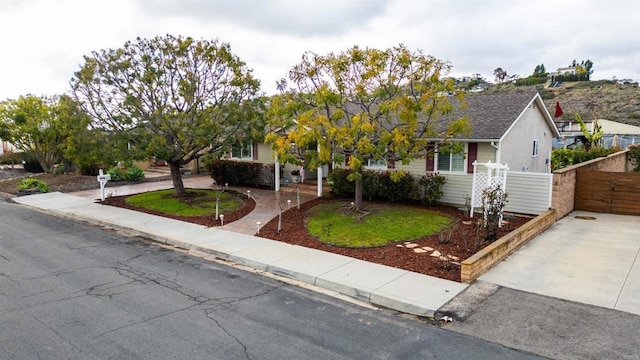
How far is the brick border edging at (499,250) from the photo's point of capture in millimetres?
8250

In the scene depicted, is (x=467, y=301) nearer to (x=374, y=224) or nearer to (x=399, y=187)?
(x=374, y=224)

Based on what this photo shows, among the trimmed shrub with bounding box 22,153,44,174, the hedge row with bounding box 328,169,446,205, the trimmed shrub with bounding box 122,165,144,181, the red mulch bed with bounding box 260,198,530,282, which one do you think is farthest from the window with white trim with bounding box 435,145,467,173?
the trimmed shrub with bounding box 22,153,44,174

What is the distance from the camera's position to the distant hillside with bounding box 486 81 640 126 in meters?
59.7

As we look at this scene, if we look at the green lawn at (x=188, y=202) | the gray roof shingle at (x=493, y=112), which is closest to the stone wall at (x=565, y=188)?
the gray roof shingle at (x=493, y=112)

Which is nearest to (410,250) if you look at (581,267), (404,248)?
(404,248)

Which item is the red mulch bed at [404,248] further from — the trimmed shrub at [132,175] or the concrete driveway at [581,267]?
the trimmed shrub at [132,175]

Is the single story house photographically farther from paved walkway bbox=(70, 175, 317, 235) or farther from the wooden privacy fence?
the wooden privacy fence

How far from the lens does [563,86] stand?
8300cm

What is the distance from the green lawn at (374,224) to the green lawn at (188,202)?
3.89 meters

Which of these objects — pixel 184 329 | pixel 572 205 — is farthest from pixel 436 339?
pixel 572 205

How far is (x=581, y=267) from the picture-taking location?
29.6 ft

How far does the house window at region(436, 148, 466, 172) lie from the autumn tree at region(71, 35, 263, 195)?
7.31 metres

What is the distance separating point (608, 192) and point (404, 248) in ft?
30.5

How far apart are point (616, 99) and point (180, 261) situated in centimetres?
7775
